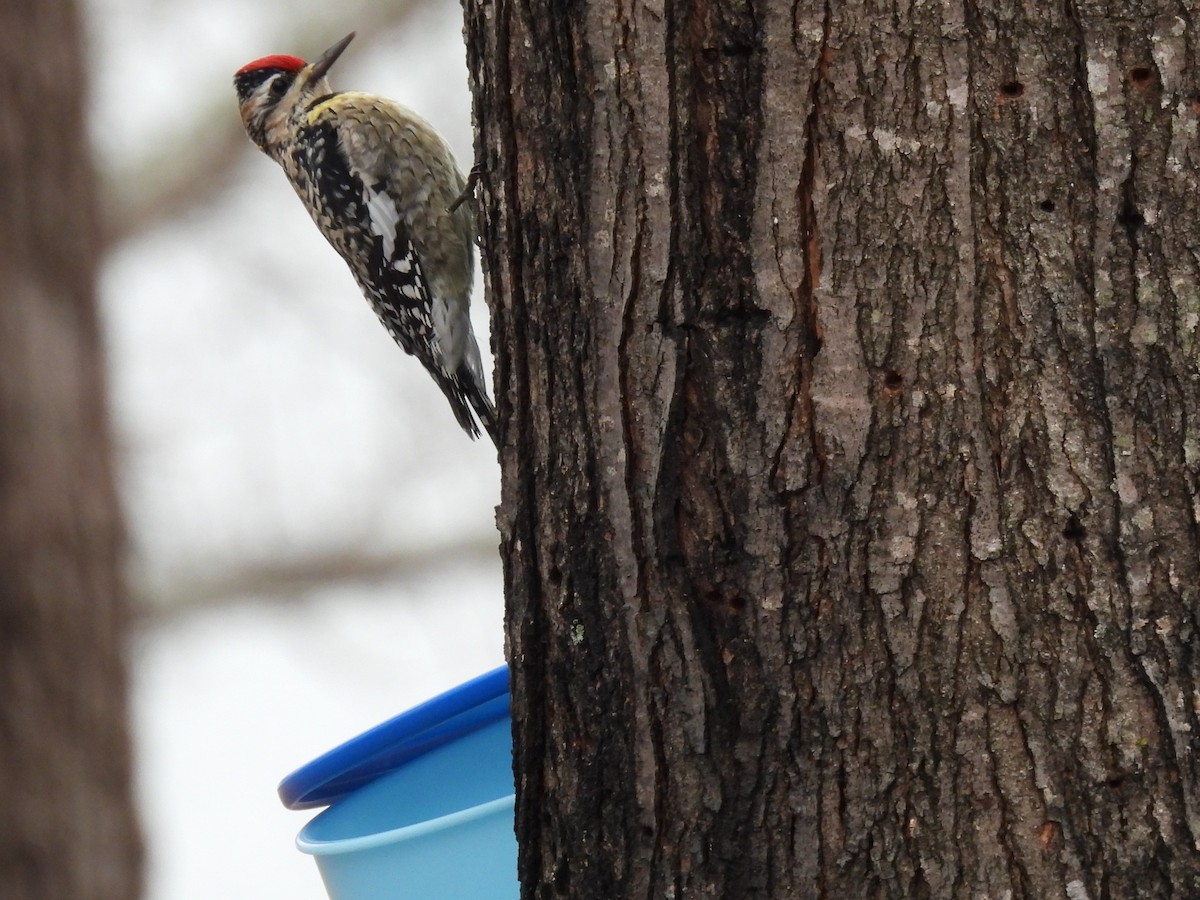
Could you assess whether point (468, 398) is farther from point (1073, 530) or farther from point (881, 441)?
point (1073, 530)

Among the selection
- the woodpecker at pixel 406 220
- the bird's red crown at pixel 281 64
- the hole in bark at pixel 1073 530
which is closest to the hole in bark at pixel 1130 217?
the hole in bark at pixel 1073 530

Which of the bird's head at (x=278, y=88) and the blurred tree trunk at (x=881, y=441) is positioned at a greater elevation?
the bird's head at (x=278, y=88)

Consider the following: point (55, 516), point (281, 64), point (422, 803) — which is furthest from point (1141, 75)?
point (55, 516)

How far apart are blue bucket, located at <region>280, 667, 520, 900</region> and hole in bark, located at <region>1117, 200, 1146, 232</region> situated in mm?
1030

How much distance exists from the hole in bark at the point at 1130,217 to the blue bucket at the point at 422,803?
1030mm

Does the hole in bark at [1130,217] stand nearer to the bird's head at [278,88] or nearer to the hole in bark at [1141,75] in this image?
the hole in bark at [1141,75]

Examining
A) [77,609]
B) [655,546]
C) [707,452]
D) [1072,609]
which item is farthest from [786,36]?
[77,609]

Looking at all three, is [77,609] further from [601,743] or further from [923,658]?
[923,658]

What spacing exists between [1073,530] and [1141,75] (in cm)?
51

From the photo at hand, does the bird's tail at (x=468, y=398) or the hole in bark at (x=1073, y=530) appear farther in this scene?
the bird's tail at (x=468, y=398)

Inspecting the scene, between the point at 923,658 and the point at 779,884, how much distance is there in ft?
1.06

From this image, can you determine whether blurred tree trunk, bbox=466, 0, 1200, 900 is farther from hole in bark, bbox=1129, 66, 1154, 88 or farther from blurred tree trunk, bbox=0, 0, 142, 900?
blurred tree trunk, bbox=0, 0, 142, 900

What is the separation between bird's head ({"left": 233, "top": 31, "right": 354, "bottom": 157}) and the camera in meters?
4.49

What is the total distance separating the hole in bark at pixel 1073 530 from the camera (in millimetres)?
1577
